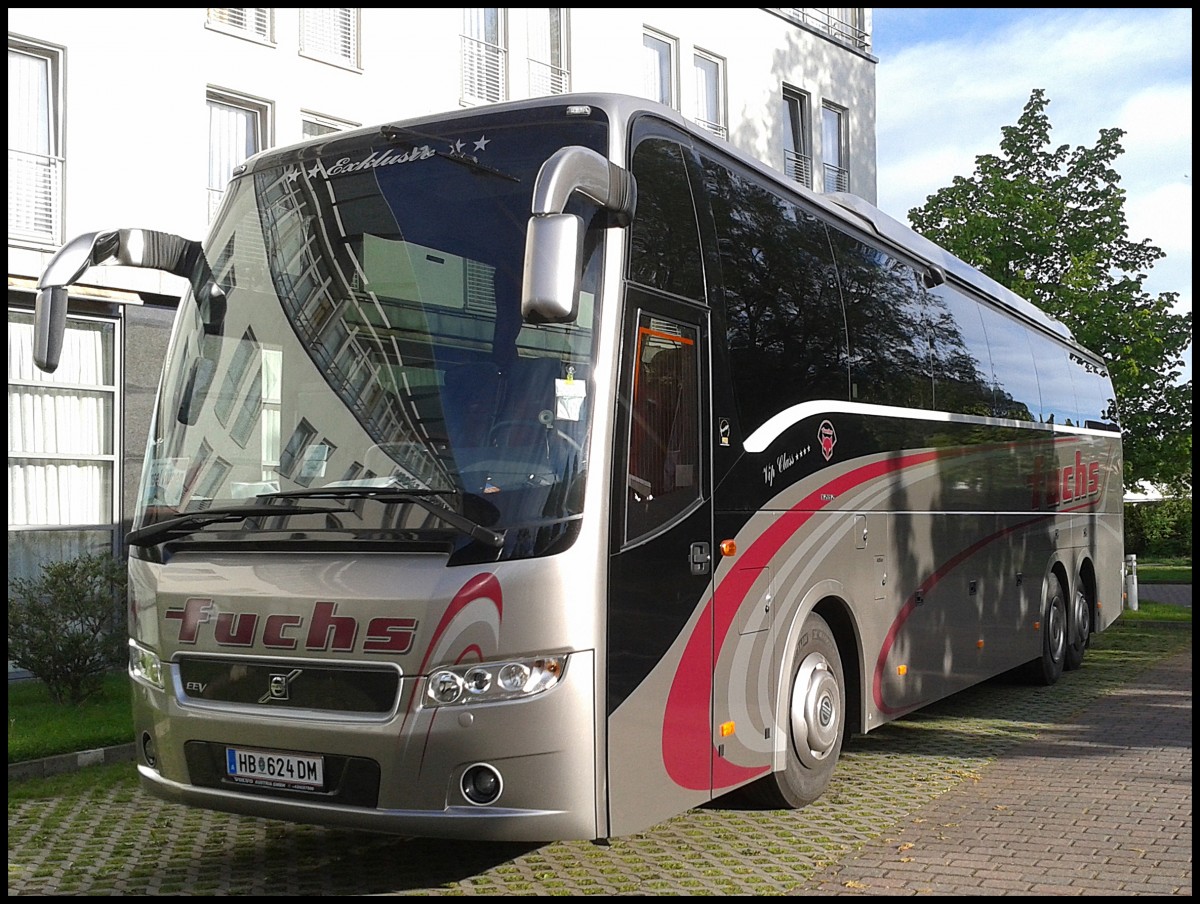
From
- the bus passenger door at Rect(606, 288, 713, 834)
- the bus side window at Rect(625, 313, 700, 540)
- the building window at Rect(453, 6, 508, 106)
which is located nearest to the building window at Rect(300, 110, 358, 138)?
the building window at Rect(453, 6, 508, 106)

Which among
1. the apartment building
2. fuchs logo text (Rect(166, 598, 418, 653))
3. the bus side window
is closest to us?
fuchs logo text (Rect(166, 598, 418, 653))

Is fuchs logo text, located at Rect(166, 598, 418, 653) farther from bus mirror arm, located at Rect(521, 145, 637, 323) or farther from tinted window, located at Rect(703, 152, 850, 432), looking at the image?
tinted window, located at Rect(703, 152, 850, 432)

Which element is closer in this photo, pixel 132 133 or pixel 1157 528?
pixel 132 133

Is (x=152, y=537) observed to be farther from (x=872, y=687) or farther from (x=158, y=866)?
(x=872, y=687)

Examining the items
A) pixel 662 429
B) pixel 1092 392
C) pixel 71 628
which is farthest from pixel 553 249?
pixel 1092 392

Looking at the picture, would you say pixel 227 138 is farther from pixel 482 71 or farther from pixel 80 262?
pixel 80 262

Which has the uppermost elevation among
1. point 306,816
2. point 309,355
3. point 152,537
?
point 309,355

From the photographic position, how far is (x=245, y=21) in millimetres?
17766

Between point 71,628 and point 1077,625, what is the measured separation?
10124mm

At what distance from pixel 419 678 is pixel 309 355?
5.37 feet

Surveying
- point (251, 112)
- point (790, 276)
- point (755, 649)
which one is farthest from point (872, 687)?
point (251, 112)

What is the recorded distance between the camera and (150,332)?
15570 millimetres

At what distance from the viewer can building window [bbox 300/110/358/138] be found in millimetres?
18188

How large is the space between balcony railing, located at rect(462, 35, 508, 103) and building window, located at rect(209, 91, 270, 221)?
11.5 feet
